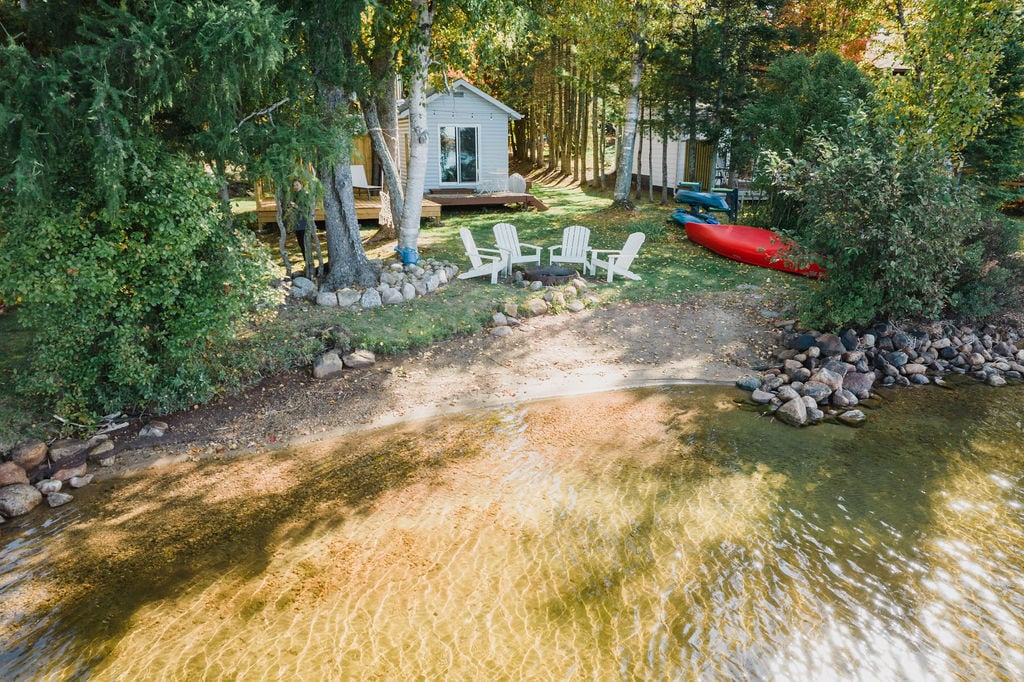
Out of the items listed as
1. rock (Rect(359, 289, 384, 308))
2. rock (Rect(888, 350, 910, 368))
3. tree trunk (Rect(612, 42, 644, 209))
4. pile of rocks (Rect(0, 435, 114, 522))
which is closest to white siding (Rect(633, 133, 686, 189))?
tree trunk (Rect(612, 42, 644, 209))

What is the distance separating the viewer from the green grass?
23.6ft

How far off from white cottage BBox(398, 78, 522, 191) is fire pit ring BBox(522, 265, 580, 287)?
8981 millimetres

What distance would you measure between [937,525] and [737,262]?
753 centimetres

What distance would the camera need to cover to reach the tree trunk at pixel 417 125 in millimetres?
9312

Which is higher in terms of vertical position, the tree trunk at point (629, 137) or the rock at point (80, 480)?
the tree trunk at point (629, 137)

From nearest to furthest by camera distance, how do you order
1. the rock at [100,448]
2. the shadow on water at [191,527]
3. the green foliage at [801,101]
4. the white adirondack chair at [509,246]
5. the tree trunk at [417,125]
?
the shadow on water at [191,527]
the rock at [100,448]
the tree trunk at [417,125]
the white adirondack chair at [509,246]
the green foliage at [801,101]

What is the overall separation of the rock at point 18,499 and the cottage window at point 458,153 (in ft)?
48.6

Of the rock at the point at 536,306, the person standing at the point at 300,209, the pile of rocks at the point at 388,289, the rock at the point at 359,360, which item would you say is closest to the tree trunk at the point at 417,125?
the pile of rocks at the point at 388,289

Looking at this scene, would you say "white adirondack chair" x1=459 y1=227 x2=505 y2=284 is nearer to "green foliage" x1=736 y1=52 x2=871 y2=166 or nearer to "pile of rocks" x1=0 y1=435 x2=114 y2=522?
"pile of rocks" x1=0 y1=435 x2=114 y2=522

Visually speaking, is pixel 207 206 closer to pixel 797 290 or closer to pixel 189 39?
pixel 189 39

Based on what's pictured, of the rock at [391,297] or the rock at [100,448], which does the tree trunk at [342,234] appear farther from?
the rock at [100,448]

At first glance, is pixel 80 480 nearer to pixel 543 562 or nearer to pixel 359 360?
pixel 359 360

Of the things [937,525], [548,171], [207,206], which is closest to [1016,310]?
[937,525]

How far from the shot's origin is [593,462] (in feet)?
19.8
